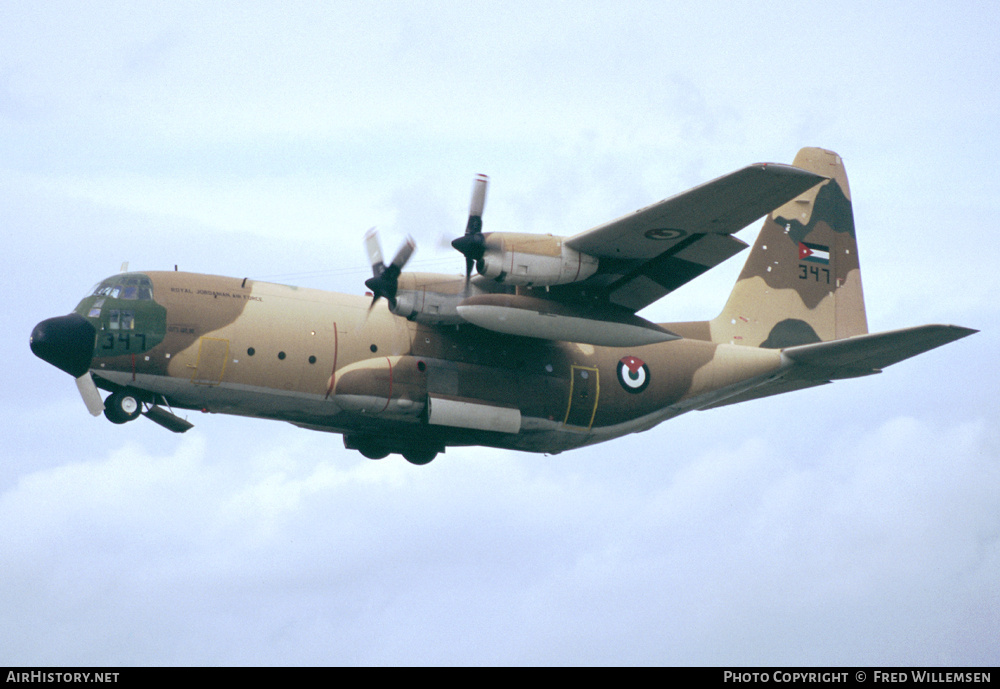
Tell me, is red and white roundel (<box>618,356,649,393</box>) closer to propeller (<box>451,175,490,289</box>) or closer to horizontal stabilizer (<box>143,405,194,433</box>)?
propeller (<box>451,175,490,289</box>)

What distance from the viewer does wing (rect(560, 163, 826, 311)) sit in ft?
63.3

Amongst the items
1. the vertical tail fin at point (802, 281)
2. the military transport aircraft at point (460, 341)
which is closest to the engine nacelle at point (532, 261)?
the military transport aircraft at point (460, 341)

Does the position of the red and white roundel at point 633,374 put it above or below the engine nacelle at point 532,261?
below

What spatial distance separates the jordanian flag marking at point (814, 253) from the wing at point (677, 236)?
6236mm

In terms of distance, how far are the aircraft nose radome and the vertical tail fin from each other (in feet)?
43.9

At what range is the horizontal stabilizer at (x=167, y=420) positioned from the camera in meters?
21.2

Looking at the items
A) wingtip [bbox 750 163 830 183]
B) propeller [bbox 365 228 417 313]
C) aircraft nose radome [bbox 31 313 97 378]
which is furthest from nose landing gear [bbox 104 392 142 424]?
wingtip [bbox 750 163 830 183]

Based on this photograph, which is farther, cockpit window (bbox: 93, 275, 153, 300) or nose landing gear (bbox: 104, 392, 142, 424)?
cockpit window (bbox: 93, 275, 153, 300)

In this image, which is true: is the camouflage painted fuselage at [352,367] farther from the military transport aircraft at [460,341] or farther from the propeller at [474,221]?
the propeller at [474,221]
